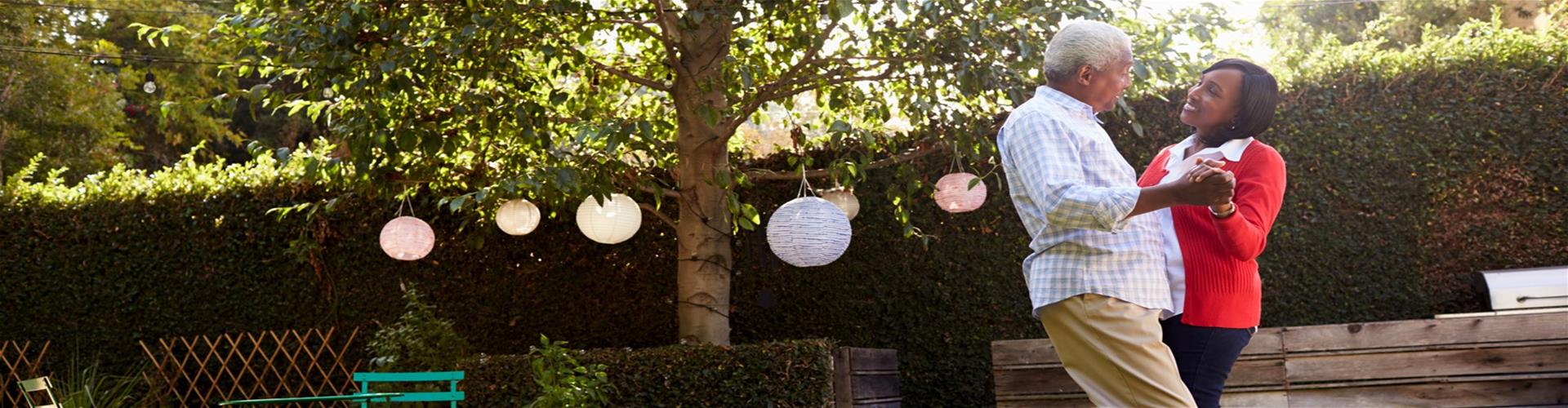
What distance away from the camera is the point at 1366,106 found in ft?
15.6

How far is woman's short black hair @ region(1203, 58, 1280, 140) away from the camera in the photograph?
6.25 feet

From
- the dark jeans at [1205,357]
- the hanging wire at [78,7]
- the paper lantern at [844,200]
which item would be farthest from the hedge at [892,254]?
the dark jeans at [1205,357]

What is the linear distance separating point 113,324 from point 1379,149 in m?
5.79

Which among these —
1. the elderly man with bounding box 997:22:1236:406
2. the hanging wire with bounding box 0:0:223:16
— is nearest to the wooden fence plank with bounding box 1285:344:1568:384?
the elderly man with bounding box 997:22:1236:406

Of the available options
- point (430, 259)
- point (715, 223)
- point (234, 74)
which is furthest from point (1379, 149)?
point (234, 74)

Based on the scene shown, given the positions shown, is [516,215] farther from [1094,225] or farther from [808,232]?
[1094,225]

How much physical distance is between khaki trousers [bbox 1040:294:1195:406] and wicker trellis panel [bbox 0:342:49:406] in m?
6.07

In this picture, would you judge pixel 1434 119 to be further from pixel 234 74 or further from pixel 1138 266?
pixel 234 74

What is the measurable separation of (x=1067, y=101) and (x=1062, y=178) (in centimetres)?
16

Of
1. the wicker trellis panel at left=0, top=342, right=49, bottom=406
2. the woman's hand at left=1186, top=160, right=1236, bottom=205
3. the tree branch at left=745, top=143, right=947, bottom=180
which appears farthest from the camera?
the wicker trellis panel at left=0, top=342, right=49, bottom=406

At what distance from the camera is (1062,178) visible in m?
1.68

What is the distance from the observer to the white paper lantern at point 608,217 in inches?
175

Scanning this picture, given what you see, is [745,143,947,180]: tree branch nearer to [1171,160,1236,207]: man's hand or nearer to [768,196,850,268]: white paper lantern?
[768,196,850,268]: white paper lantern

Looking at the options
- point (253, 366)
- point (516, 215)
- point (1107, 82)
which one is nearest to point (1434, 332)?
point (1107, 82)
